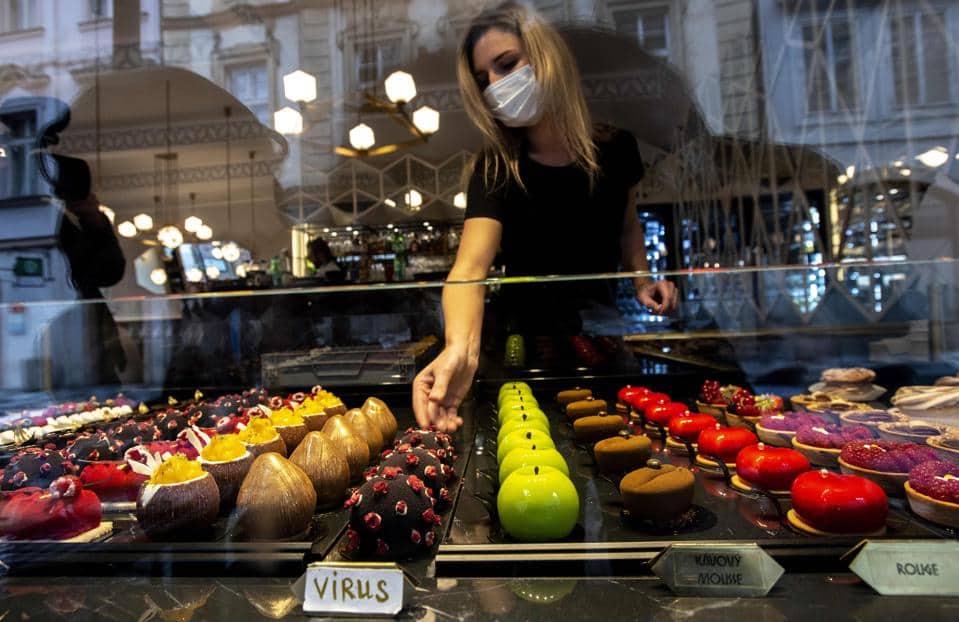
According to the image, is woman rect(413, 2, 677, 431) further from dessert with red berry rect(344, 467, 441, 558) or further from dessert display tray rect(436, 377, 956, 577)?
dessert with red berry rect(344, 467, 441, 558)

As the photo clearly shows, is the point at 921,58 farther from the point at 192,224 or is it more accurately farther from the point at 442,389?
the point at 192,224

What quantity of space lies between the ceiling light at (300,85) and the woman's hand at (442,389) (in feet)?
14.4

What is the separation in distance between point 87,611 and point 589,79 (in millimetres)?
5227

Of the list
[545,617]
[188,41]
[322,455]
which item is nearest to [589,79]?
[188,41]

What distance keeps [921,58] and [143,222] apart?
20.3 ft

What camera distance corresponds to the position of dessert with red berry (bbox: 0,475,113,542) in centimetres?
82

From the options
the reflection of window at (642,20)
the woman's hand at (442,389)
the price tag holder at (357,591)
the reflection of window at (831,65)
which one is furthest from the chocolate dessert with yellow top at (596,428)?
the reflection of window at (642,20)

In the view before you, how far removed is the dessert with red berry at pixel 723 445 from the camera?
1.17 m

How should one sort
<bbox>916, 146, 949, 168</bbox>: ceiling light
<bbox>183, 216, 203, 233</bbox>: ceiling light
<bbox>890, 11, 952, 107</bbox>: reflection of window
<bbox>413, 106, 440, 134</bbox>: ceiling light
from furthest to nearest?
<bbox>183, 216, 203, 233</bbox>: ceiling light
<bbox>413, 106, 440, 134</bbox>: ceiling light
<bbox>890, 11, 952, 107</bbox>: reflection of window
<bbox>916, 146, 949, 168</bbox>: ceiling light

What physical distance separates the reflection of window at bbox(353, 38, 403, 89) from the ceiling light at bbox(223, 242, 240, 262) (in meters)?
1.90

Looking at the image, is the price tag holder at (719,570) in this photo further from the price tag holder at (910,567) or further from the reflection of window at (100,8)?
the reflection of window at (100,8)

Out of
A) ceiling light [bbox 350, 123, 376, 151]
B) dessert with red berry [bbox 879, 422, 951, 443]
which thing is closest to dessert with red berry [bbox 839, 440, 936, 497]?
dessert with red berry [bbox 879, 422, 951, 443]

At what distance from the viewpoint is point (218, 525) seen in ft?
2.95

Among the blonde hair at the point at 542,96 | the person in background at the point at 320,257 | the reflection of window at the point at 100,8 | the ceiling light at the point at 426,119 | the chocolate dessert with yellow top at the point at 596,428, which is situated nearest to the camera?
the chocolate dessert with yellow top at the point at 596,428
